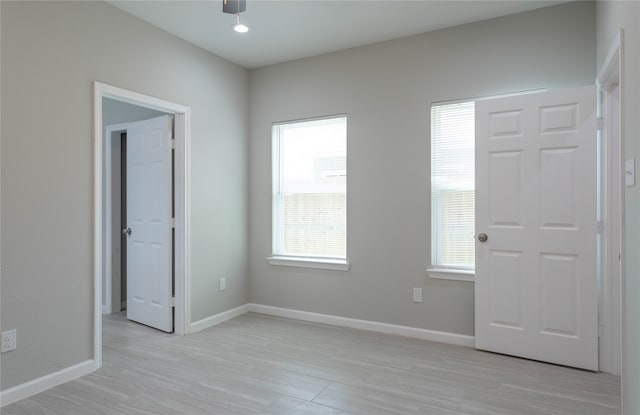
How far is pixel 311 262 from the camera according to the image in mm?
4102

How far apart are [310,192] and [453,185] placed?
1517mm

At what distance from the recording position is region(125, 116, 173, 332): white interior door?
373 cm

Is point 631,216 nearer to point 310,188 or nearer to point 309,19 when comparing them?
point 309,19

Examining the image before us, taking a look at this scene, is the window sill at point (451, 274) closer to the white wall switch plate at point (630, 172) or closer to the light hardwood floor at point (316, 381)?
the light hardwood floor at point (316, 381)

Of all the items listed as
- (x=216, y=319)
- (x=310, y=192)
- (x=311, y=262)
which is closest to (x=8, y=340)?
(x=216, y=319)

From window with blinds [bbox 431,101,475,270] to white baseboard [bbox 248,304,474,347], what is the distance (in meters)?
0.62

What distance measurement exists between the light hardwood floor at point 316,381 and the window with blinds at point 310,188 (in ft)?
3.47

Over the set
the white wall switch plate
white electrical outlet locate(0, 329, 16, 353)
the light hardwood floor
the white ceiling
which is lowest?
the light hardwood floor

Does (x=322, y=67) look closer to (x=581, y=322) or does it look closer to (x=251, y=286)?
(x=251, y=286)

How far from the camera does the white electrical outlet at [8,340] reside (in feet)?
7.73

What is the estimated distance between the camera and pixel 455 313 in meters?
3.41

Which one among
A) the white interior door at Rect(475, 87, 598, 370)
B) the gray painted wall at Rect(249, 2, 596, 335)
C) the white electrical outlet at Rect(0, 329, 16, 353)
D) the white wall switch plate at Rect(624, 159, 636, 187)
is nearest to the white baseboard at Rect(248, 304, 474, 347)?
the gray painted wall at Rect(249, 2, 596, 335)

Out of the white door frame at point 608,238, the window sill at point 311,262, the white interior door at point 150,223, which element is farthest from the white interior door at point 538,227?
the white interior door at point 150,223

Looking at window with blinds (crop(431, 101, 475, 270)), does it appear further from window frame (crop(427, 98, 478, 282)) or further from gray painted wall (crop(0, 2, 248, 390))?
gray painted wall (crop(0, 2, 248, 390))
